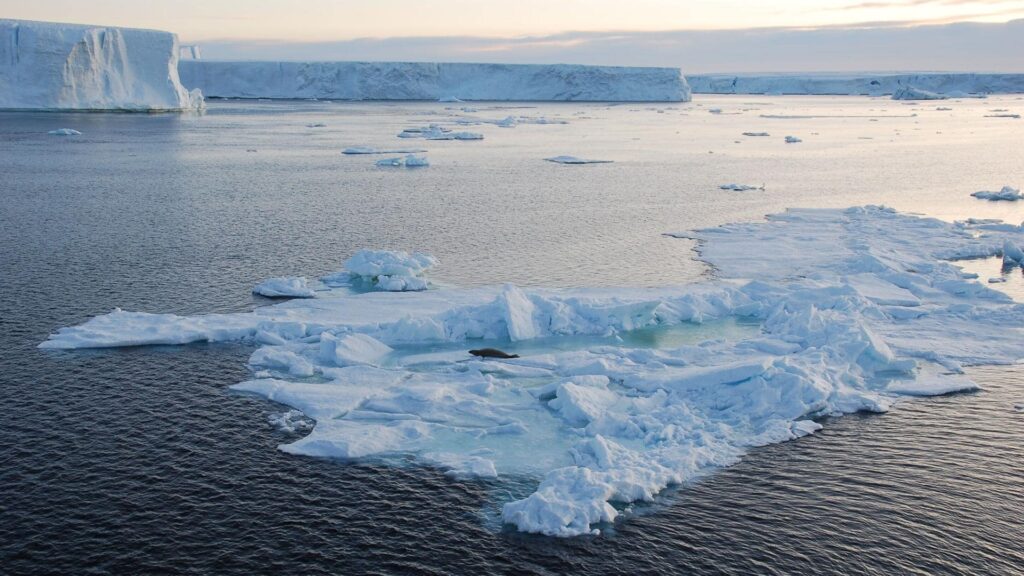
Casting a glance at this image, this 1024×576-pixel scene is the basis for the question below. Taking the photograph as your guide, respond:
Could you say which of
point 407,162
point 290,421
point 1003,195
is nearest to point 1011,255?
point 1003,195

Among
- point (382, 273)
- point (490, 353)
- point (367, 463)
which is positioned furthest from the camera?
point (382, 273)

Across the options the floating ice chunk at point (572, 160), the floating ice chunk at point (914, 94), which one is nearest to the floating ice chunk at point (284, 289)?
the floating ice chunk at point (572, 160)

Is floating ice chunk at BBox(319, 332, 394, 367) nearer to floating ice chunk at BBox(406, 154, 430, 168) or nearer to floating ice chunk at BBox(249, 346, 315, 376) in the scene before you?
floating ice chunk at BBox(249, 346, 315, 376)

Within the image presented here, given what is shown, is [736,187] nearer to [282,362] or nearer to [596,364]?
[596,364]

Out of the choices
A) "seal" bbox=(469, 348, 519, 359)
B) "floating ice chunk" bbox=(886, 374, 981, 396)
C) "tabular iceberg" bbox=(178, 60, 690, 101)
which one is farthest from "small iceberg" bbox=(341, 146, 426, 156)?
"tabular iceberg" bbox=(178, 60, 690, 101)

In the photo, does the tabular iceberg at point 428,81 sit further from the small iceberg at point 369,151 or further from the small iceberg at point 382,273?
the small iceberg at point 382,273

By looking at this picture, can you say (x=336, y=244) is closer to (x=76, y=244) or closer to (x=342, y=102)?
(x=76, y=244)
